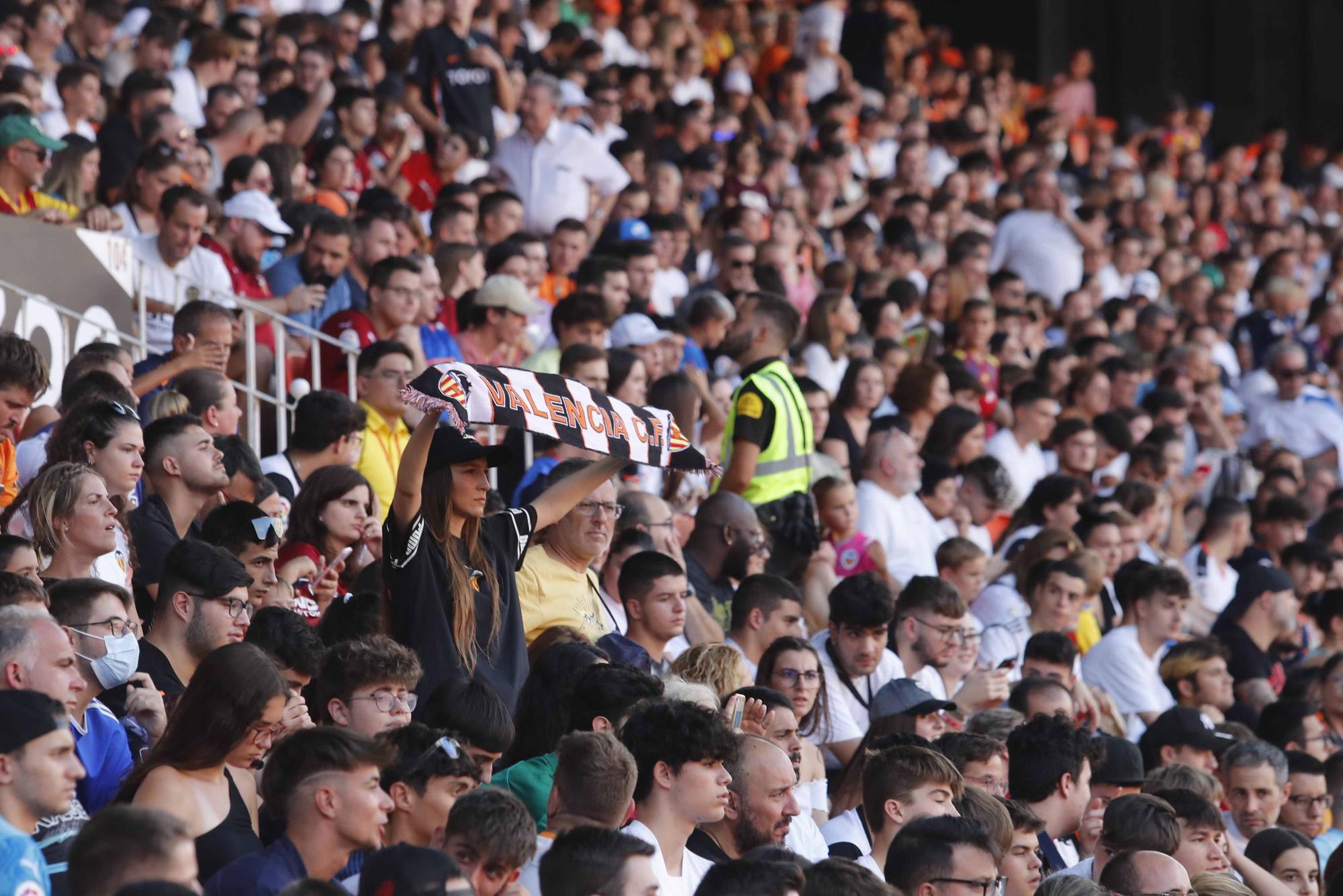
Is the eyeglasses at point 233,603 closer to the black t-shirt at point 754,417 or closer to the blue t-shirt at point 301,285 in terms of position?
the black t-shirt at point 754,417

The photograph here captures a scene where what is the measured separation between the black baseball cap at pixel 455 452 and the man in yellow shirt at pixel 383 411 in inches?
86.3

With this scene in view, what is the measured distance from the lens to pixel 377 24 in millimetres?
15445

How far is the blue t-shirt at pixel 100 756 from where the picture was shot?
16.0 feet

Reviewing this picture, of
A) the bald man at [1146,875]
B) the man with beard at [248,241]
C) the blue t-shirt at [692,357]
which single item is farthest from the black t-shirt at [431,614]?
the blue t-shirt at [692,357]

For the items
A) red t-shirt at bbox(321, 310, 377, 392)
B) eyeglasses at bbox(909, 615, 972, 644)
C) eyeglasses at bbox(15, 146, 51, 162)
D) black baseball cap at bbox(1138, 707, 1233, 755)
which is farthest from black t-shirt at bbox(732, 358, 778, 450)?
eyeglasses at bbox(15, 146, 51, 162)

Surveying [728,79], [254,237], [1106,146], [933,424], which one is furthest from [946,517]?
[1106,146]

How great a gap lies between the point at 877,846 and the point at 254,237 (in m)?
4.81

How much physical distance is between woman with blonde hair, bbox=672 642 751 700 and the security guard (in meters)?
2.06

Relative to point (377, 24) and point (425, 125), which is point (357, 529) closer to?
point (425, 125)

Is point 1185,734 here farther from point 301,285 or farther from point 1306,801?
point 301,285

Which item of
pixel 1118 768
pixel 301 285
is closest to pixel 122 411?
pixel 301 285

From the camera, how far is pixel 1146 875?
229 inches

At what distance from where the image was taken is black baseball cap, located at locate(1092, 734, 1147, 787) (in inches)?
292

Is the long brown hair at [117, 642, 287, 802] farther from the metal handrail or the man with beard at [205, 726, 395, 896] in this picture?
the metal handrail
